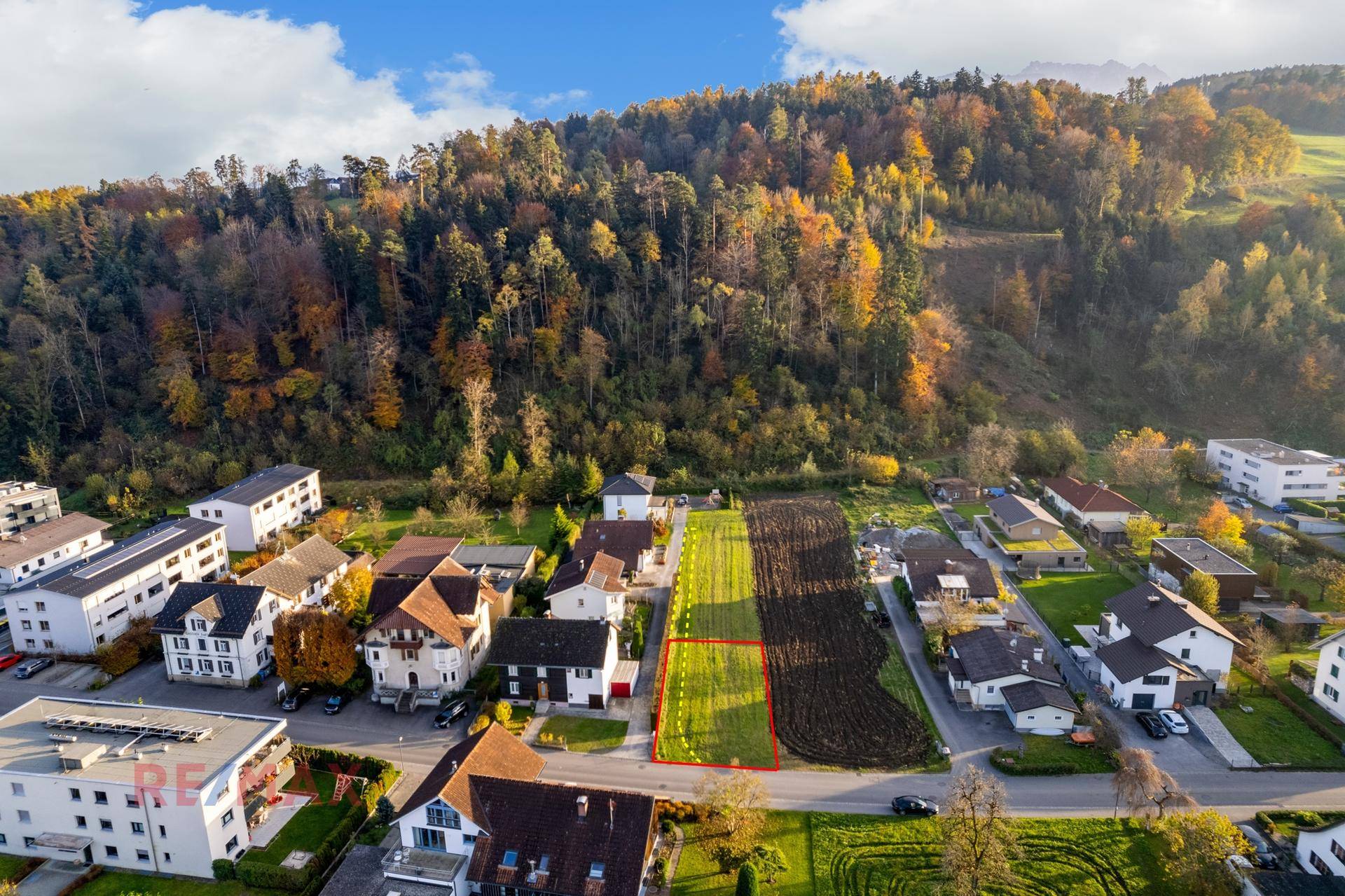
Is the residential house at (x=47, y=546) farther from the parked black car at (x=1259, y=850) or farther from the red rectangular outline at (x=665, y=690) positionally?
the parked black car at (x=1259, y=850)

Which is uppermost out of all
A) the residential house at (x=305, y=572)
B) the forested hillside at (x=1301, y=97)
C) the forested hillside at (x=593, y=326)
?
the forested hillside at (x=1301, y=97)

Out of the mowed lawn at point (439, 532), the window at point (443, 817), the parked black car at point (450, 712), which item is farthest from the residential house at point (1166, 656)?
the mowed lawn at point (439, 532)

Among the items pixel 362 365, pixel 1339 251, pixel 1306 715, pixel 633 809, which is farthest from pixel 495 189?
pixel 1339 251

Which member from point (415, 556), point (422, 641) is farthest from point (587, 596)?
point (415, 556)

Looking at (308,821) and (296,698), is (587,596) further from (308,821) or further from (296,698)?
(308,821)

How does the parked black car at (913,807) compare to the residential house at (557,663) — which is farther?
the residential house at (557,663)

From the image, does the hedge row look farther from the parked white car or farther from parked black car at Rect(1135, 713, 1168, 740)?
parked black car at Rect(1135, 713, 1168, 740)
